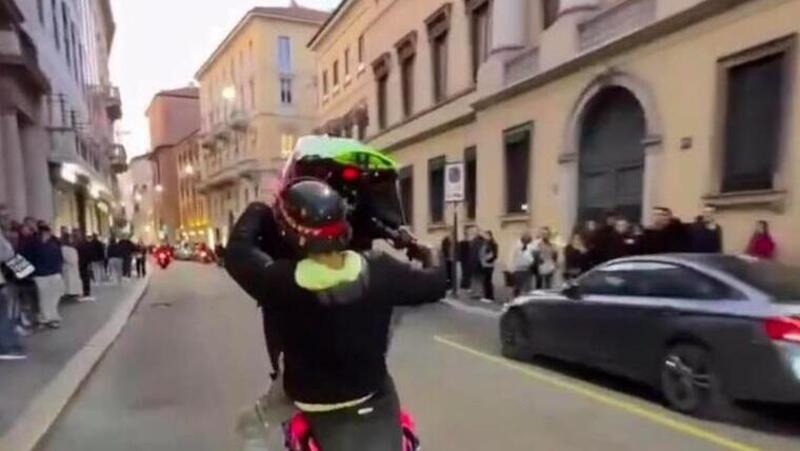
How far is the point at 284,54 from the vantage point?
179 feet

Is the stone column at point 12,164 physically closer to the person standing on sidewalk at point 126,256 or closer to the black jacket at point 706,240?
the person standing on sidewalk at point 126,256

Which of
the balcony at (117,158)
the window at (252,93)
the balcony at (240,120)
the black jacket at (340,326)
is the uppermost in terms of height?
the window at (252,93)

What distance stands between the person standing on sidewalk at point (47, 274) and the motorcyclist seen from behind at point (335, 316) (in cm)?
1050

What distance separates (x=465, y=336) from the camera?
11.0m

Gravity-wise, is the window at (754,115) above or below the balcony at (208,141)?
below

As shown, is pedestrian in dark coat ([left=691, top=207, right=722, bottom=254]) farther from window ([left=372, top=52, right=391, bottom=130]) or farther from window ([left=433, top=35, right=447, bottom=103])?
window ([left=372, top=52, right=391, bottom=130])

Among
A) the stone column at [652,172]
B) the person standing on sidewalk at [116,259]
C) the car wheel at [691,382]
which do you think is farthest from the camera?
the person standing on sidewalk at [116,259]

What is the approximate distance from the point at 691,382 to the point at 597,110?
10111mm

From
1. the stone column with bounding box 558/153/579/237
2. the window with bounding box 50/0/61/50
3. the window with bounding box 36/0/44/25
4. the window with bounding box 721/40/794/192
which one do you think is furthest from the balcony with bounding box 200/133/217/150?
the window with bounding box 721/40/794/192

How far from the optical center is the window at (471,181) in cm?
2102

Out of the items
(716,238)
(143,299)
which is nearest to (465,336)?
(716,238)

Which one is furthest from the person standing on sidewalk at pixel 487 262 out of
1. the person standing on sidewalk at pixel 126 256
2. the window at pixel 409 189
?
the person standing on sidewalk at pixel 126 256

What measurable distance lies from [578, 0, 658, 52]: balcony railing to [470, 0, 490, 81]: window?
16.4ft

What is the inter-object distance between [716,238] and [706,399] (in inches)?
195
